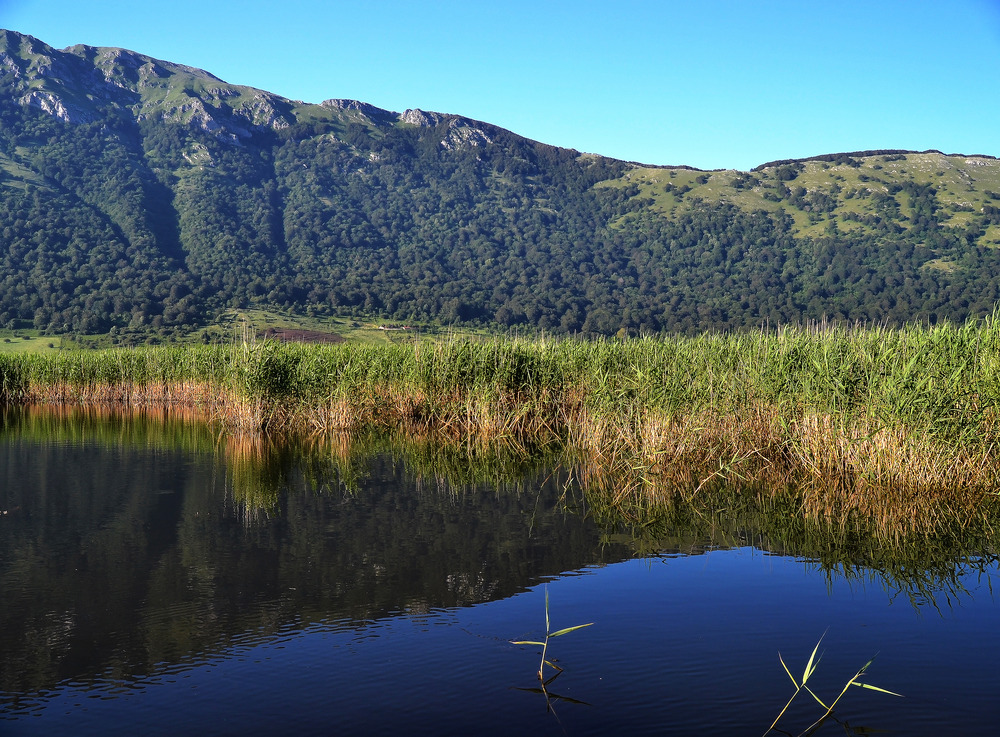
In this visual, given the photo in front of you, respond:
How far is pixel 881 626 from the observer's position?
704 cm

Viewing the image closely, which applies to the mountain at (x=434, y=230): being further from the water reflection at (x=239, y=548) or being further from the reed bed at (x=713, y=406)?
the water reflection at (x=239, y=548)

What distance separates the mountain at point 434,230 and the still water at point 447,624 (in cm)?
8466

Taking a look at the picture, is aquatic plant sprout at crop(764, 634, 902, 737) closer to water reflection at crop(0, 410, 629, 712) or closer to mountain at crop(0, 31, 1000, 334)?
water reflection at crop(0, 410, 629, 712)

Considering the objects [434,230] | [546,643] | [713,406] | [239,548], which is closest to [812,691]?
[546,643]

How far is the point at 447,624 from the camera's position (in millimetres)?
7168

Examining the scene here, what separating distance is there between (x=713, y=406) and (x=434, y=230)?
151 metres

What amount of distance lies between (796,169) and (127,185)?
13159 centimetres

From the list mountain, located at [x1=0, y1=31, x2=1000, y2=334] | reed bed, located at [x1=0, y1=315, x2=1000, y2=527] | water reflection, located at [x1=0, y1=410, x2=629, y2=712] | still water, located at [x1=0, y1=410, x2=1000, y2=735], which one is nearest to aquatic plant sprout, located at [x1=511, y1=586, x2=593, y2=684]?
still water, located at [x1=0, y1=410, x2=1000, y2=735]

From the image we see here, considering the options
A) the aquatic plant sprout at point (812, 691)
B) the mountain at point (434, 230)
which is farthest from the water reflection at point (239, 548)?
the mountain at point (434, 230)

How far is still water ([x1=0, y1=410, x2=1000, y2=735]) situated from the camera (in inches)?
215

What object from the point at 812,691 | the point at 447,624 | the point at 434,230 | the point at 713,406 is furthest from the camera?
the point at 434,230

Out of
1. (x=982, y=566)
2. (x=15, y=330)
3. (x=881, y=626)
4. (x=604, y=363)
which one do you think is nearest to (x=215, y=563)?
(x=881, y=626)

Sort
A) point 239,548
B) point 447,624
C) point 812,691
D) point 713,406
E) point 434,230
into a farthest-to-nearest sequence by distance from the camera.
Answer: point 434,230
point 713,406
point 239,548
point 447,624
point 812,691

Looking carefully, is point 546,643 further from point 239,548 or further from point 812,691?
point 239,548
